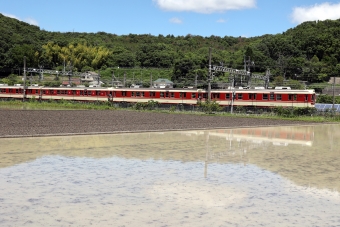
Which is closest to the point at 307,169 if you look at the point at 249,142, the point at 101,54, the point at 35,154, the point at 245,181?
the point at 245,181

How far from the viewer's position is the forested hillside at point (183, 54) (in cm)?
10156

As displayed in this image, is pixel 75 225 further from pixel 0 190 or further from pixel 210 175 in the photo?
pixel 210 175

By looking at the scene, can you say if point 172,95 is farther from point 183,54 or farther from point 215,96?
point 183,54

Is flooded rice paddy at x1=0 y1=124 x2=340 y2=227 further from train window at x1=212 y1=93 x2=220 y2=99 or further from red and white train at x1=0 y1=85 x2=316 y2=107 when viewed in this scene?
train window at x1=212 y1=93 x2=220 y2=99

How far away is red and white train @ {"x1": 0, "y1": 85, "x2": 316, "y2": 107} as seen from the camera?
44250 mm

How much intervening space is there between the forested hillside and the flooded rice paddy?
75761 millimetres

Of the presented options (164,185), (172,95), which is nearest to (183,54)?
(172,95)

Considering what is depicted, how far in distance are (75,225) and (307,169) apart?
27.6 feet

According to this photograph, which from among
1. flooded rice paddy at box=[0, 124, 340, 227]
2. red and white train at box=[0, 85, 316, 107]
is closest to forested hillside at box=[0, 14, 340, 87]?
red and white train at box=[0, 85, 316, 107]

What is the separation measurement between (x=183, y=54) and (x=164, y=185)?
11747cm

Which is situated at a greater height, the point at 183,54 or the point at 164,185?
the point at 183,54

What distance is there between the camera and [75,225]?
724cm

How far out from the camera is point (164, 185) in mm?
10602

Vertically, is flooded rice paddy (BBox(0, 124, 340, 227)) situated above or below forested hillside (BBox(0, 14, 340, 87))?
below
